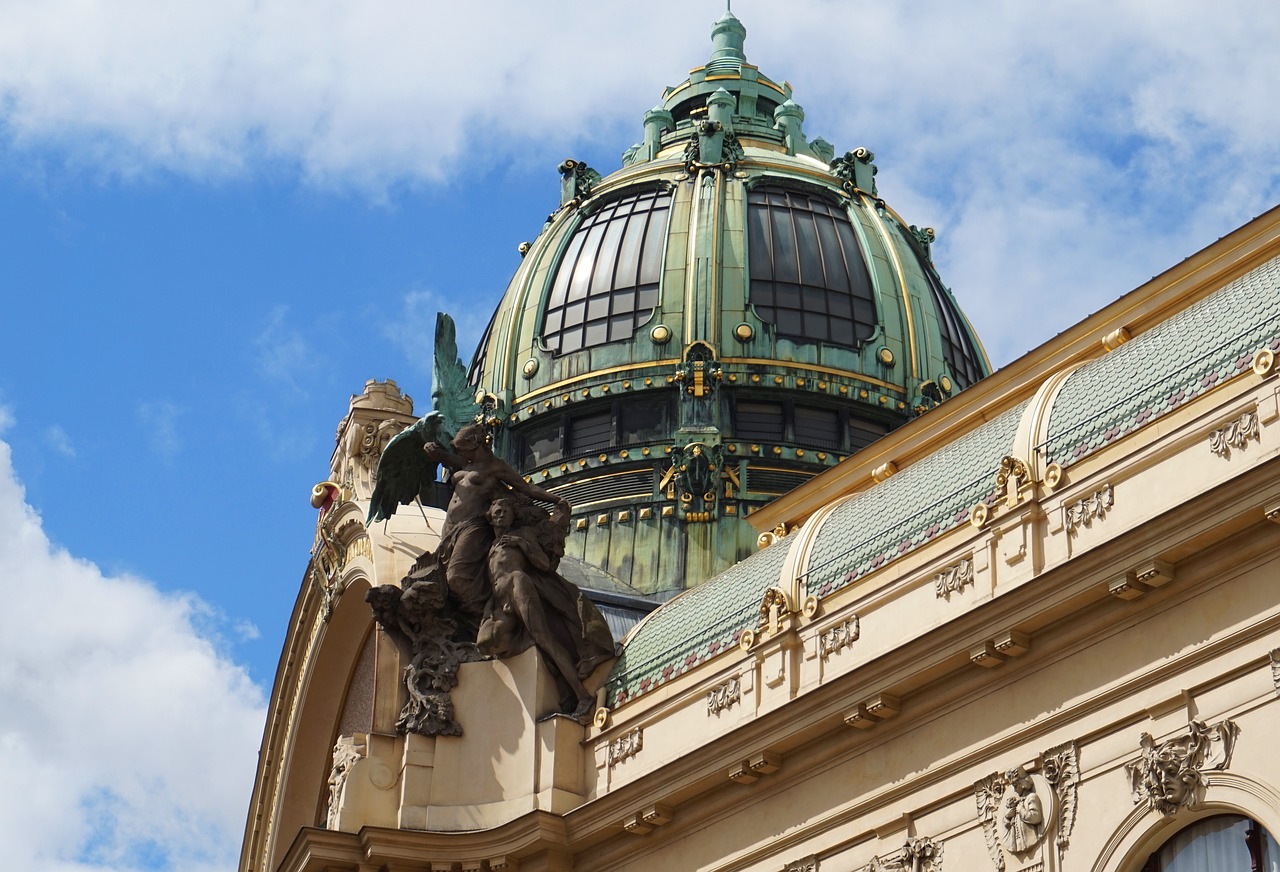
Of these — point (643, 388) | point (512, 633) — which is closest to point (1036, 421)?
point (512, 633)

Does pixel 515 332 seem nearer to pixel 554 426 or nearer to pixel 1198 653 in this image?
pixel 554 426

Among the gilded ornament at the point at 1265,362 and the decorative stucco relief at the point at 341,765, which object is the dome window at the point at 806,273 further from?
the gilded ornament at the point at 1265,362

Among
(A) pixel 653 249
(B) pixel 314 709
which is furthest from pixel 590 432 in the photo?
(B) pixel 314 709

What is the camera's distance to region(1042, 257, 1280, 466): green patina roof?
22.6 m

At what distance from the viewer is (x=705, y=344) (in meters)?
39.8

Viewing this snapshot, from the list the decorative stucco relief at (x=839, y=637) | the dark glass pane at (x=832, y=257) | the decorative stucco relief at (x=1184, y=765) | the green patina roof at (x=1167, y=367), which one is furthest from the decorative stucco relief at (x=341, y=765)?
the dark glass pane at (x=832, y=257)

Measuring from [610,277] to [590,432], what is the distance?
124 inches

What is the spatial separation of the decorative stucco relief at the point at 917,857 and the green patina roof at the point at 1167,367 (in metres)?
3.82

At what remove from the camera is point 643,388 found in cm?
3978

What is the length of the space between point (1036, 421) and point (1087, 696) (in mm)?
3392

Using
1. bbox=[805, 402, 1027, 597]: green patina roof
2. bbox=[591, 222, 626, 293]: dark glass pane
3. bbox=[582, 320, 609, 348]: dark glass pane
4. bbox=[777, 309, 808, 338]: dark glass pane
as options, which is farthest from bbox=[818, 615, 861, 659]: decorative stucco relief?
bbox=[591, 222, 626, 293]: dark glass pane

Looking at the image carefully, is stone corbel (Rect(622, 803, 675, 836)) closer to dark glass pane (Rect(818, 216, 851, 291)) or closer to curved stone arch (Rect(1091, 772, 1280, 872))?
curved stone arch (Rect(1091, 772, 1280, 872))

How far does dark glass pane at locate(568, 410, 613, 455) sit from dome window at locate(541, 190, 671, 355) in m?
1.40

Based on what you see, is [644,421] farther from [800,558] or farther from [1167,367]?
[1167,367]
